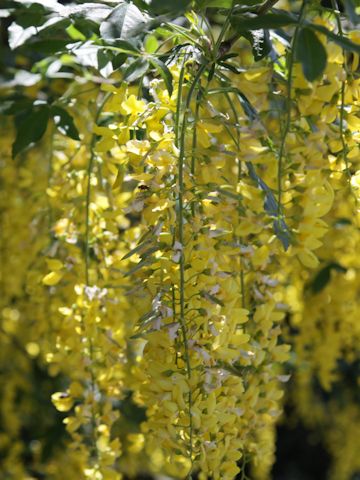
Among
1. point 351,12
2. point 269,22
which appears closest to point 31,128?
point 269,22

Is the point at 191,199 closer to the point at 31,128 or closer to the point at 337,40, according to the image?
the point at 337,40

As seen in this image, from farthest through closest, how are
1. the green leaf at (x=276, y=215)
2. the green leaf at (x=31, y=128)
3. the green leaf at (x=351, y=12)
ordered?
the green leaf at (x=31, y=128), the green leaf at (x=276, y=215), the green leaf at (x=351, y=12)

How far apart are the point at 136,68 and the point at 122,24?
0.26 ft

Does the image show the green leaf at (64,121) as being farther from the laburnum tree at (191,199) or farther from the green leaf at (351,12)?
the green leaf at (351,12)

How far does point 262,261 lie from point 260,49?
13.6 inches

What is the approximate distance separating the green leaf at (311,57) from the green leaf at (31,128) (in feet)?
2.53

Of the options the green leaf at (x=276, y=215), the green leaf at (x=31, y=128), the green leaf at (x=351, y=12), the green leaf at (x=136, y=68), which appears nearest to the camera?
the green leaf at (x=351, y=12)

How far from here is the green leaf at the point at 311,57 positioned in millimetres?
1028

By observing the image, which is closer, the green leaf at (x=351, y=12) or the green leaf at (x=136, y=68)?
the green leaf at (x=351, y=12)

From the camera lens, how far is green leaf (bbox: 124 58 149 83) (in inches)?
51.8

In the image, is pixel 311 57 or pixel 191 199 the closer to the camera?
pixel 311 57

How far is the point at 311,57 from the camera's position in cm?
103

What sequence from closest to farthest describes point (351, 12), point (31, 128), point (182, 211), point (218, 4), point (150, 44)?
point (351, 12) < point (182, 211) < point (218, 4) < point (150, 44) < point (31, 128)

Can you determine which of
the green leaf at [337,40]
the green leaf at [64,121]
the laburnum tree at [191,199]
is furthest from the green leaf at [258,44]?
the green leaf at [64,121]
